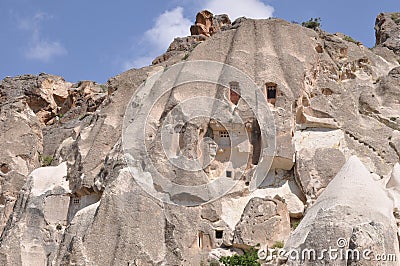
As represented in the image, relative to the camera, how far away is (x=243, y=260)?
21688 mm

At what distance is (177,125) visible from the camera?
26.0 meters

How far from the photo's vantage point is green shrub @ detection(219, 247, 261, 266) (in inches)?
851

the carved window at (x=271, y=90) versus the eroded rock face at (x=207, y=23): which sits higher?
the eroded rock face at (x=207, y=23)

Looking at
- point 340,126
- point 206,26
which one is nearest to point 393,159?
point 340,126

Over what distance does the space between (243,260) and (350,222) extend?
4.47 meters

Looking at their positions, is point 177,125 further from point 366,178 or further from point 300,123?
point 366,178

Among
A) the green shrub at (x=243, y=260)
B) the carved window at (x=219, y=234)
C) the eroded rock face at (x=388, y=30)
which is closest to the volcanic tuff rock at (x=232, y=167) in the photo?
the carved window at (x=219, y=234)

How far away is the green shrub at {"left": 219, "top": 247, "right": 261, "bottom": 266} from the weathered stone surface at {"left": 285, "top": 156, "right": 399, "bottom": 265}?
1.73 m

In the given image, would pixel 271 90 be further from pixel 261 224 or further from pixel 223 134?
pixel 261 224

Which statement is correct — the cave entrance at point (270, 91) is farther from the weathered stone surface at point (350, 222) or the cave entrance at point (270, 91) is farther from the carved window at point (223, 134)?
the weathered stone surface at point (350, 222)

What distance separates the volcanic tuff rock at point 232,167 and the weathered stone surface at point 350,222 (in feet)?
0.17

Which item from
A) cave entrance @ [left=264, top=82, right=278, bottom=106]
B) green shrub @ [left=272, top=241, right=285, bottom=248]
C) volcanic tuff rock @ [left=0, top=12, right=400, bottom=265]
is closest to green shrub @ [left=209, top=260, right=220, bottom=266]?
volcanic tuff rock @ [left=0, top=12, right=400, bottom=265]

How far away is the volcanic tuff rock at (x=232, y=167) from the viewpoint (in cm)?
2253

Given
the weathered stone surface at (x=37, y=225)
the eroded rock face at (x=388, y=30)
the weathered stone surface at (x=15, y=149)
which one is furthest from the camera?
the eroded rock face at (x=388, y=30)
